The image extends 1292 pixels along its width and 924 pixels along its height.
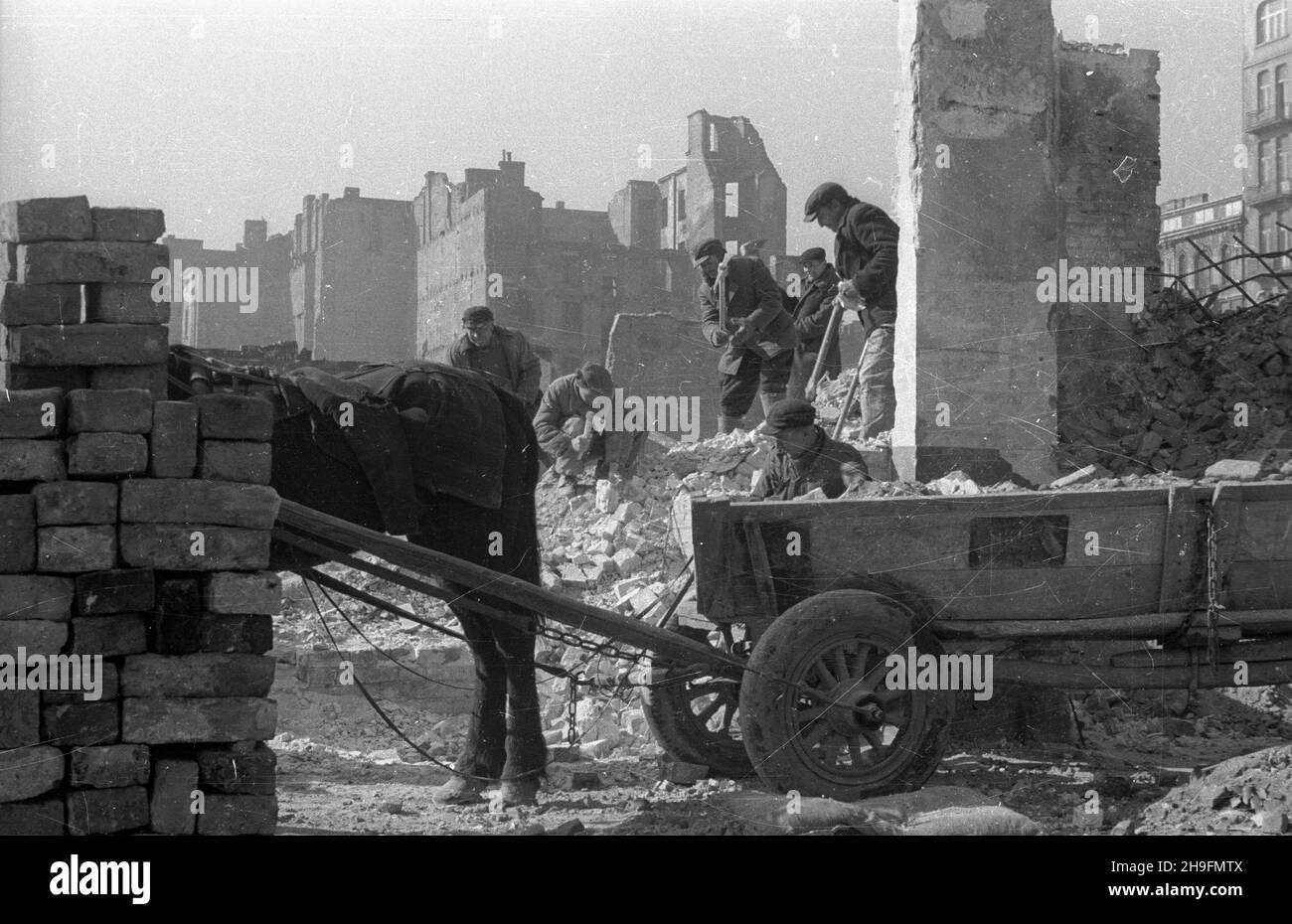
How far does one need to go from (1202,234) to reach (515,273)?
31.9 feet

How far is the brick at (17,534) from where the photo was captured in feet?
14.6

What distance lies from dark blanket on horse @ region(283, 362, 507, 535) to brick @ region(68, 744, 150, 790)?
158cm

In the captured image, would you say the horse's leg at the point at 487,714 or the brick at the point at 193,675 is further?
the horse's leg at the point at 487,714

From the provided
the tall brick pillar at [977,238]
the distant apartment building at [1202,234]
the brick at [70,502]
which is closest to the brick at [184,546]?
the brick at [70,502]

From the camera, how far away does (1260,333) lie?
1030 cm

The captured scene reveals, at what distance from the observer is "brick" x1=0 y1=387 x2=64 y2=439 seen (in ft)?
14.6

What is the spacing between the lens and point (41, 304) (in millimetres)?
4602

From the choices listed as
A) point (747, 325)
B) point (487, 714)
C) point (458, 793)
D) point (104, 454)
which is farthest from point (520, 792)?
point (747, 325)

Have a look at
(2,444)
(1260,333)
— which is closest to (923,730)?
(2,444)

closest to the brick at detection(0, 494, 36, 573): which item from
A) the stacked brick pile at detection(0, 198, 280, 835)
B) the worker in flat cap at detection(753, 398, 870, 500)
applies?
the stacked brick pile at detection(0, 198, 280, 835)

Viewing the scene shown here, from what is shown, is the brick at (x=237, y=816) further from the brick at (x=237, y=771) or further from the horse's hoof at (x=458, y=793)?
the horse's hoof at (x=458, y=793)

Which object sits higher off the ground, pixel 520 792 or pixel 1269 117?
pixel 1269 117

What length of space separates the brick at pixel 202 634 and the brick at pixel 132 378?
75cm

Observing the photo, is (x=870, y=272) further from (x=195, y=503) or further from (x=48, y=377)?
(x=48, y=377)
